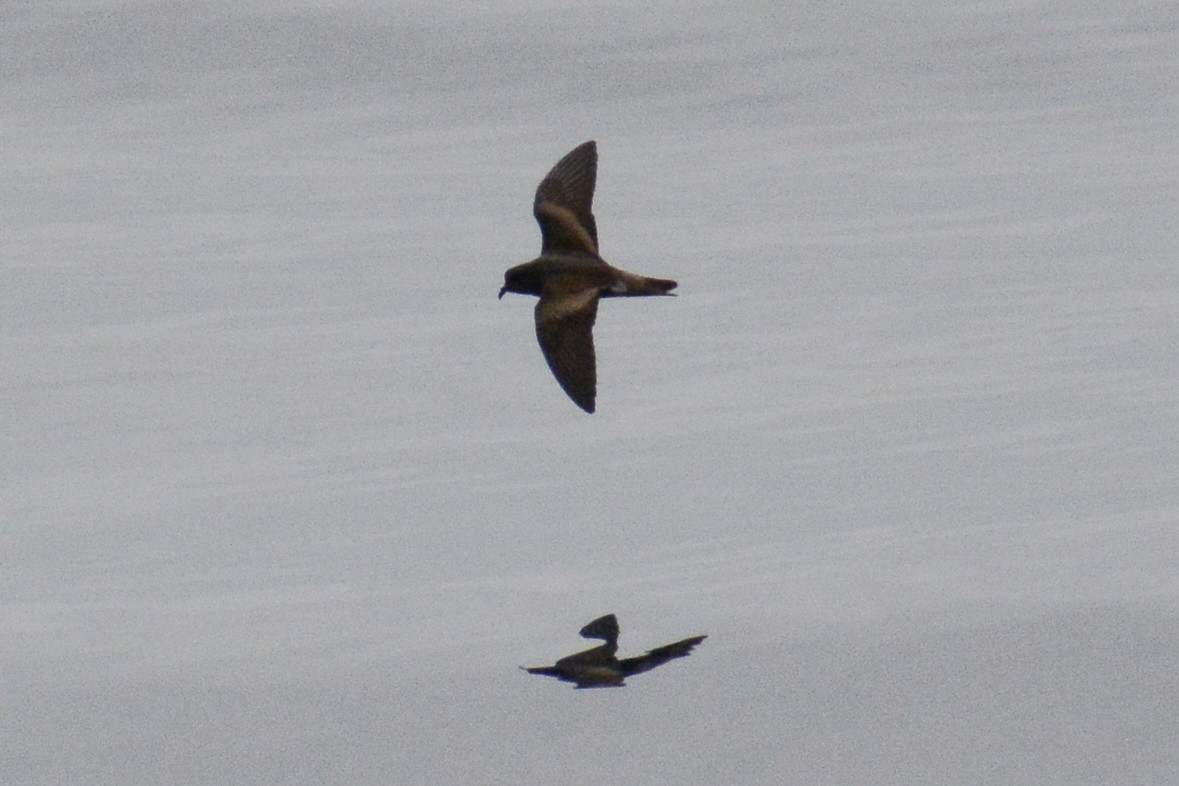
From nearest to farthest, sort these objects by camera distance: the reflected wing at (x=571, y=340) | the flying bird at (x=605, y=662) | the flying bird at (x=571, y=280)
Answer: the flying bird at (x=605, y=662) < the reflected wing at (x=571, y=340) < the flying bird at (x=571, y=280)

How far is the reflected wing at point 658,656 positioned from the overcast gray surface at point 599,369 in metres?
0.08

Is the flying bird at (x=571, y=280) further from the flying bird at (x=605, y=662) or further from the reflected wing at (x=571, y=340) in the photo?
the flying bird at (x=605, y=662)

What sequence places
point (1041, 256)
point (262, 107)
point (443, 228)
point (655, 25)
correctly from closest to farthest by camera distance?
point (1041, 256) < point (443, 228) < point (262, 107) < point (655, 25)

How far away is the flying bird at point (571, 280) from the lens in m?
7.92

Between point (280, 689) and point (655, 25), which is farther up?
point (655, 25)

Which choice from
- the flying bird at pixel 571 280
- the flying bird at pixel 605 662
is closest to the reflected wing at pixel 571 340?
the flying bird at pixel 571 280

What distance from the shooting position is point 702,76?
512 inches

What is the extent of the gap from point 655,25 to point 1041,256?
404 cm

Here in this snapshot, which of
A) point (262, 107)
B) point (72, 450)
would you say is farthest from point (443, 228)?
point (72, 450)

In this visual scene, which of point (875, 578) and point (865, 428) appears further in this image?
point (865, 428)

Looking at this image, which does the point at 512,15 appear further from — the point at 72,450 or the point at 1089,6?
the point at 72,450

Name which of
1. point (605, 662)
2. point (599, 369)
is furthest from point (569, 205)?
point (605, 662)

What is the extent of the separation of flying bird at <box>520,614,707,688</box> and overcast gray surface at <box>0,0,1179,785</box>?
0.18 feet

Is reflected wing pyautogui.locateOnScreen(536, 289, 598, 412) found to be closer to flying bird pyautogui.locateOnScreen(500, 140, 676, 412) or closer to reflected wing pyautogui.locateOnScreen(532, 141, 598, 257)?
flying bird pyautogui.locateOnScreen(500, 140, 676, 412)
